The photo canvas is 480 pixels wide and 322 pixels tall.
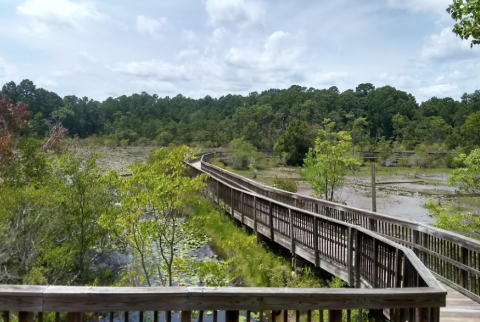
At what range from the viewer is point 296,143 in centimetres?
5303

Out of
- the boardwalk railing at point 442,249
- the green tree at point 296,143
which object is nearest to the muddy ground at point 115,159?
the boardwalk railing at point 442,249

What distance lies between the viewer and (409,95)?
113812 mm

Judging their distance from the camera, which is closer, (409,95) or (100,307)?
(100,307)

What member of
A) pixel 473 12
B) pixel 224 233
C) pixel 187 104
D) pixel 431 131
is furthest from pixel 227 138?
pixel 187 104

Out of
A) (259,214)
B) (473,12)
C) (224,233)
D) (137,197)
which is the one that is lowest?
(224,233)

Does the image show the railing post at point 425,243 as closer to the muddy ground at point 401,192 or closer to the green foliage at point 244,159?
the muddy ground at point 401,192

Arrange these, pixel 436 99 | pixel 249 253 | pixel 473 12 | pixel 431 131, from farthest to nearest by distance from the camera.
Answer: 1. pixel 436 99
2. pixel 431 131
3. pixel 249 253
4. pixel 473 12

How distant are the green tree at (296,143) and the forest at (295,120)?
0.86ft

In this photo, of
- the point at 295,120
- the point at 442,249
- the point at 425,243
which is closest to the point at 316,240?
the point at 425,243

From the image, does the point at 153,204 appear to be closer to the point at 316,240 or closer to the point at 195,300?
the point at 316,240

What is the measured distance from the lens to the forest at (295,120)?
203 ft

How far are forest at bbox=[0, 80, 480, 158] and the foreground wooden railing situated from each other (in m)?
43.1

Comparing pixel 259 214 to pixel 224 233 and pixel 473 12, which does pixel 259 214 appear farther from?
pixel 473 12

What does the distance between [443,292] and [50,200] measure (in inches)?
388
